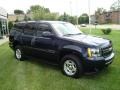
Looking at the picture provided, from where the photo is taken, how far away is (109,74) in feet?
22.4

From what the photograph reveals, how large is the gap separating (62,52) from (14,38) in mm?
3455

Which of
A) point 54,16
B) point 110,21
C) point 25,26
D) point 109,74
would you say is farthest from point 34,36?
point 110,21

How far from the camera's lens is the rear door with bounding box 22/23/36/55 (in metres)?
8.07

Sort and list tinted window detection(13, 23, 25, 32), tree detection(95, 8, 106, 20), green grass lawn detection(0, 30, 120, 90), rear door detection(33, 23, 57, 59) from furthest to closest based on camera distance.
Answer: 1. tree detection(95, 8, 106, 20)
2. tinted window detection(13, 23, 25, 32)
3. rear door detection(33, 23, 57, 59)
4. green grass lawn detection(0, 30, 120, 90)

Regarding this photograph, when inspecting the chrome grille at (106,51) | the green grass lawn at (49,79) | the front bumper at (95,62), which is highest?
the chrome grille at (106,51)

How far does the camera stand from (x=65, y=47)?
6.54m

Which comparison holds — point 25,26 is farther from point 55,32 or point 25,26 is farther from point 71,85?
point 71,85

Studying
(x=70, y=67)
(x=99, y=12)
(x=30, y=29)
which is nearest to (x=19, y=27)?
(x=30, y=29)

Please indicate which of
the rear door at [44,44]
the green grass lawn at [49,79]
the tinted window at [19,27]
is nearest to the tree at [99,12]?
the tinted window at [19,27]

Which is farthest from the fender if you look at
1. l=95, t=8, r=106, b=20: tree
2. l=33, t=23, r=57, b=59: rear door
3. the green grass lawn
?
l=95, t=8, r=106, b=20: tree

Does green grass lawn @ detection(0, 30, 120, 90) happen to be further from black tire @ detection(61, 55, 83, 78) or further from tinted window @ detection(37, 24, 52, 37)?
tinted window @ detection(37, 24, 52, 37)

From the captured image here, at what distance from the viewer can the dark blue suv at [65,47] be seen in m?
6.11

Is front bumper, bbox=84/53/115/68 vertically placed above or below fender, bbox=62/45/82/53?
below

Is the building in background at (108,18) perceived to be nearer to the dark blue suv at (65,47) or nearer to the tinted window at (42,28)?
the dark blue suv at (65,47)
